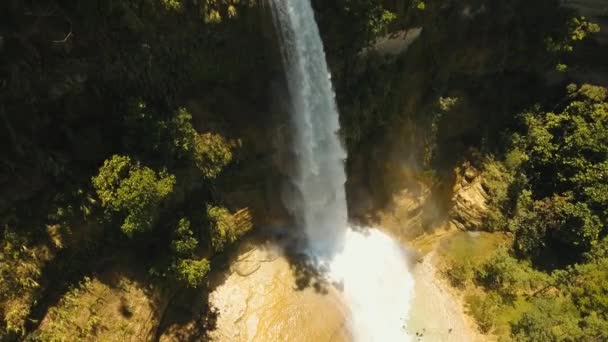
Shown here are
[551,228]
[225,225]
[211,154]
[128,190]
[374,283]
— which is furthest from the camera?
[551,228]

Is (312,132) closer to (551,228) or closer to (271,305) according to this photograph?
(271,305)

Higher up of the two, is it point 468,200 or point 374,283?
point 468,200

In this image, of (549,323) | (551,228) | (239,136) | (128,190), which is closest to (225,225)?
(239,136)

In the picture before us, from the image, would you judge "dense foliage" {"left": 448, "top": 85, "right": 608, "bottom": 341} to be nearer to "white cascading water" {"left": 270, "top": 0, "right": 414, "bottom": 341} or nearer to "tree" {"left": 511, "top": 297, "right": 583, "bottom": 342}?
"tree" {"left": 511, "top": 297, "right": 583, "bottom": 342}

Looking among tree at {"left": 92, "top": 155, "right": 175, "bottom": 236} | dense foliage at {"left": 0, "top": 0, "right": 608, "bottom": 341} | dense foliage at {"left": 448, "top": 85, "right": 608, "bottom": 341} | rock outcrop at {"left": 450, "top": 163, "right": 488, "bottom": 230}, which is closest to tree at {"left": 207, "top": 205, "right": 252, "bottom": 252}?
dense foliage at {"left": 0, "top": 0, "right": 608, "bottom": 341}

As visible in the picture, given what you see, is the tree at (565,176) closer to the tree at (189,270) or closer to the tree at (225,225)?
the tree at (225,225)

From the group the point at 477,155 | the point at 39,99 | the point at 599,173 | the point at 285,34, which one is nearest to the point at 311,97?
the point at 285,34

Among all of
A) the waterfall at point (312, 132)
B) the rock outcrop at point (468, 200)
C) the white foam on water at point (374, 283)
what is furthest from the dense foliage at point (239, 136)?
the white foam on water at point (374, 283)
